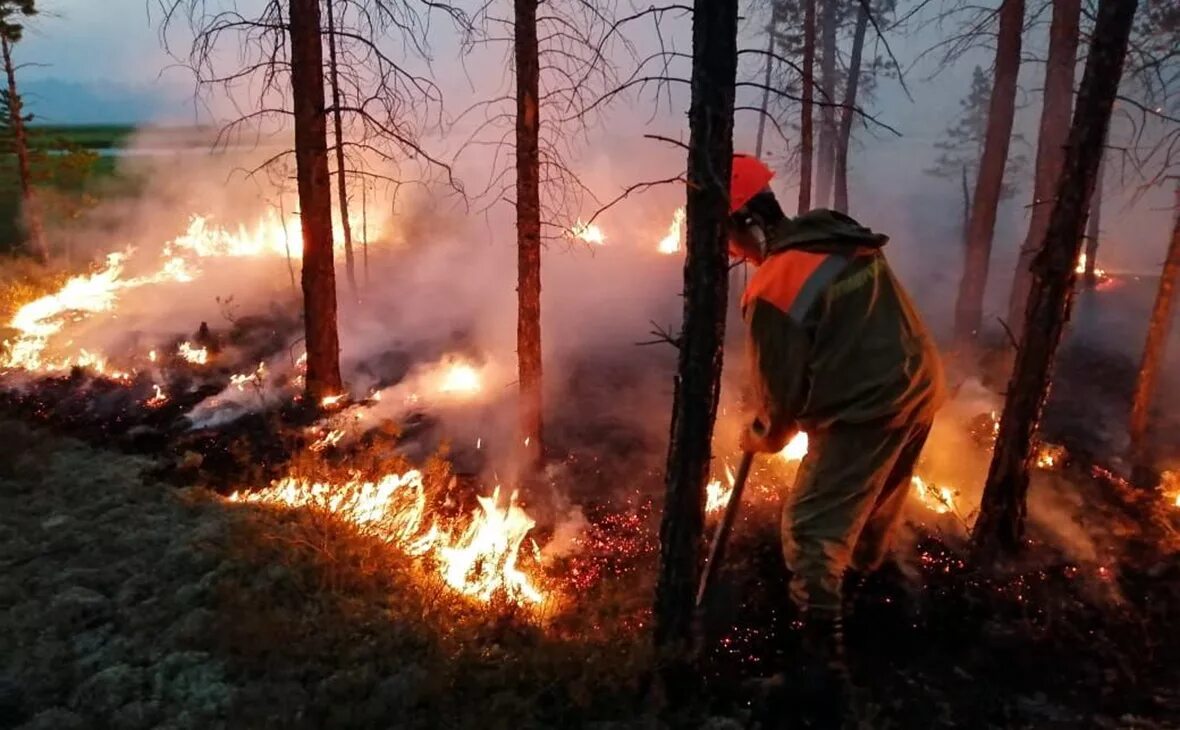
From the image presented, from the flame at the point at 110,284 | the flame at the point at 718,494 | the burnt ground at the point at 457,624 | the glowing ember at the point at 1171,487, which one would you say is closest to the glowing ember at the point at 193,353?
the flame at the point at 110,284

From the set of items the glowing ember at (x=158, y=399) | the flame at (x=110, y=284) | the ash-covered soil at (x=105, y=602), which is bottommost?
the glowing ember at (x=158, y=399)

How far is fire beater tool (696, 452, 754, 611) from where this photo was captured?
405 cm

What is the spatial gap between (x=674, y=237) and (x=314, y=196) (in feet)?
57.4

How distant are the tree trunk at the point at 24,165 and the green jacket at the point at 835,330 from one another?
21.0 m

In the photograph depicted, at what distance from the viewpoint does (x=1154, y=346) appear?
889 cm

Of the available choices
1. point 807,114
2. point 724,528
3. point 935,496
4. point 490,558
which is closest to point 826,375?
point 724,528

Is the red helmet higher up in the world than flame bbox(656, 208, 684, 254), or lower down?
higher up

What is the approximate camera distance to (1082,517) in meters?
6.98

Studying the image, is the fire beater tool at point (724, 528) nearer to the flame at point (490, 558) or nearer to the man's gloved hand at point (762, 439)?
the man's gloved hand at point (762, 439)

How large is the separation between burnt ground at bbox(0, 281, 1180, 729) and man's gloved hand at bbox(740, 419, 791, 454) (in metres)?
1.31

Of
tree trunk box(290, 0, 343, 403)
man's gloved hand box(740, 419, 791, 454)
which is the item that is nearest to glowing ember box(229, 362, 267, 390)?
tree trunk box(290, 0, 343, 403)

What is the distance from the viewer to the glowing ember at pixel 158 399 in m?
10.3

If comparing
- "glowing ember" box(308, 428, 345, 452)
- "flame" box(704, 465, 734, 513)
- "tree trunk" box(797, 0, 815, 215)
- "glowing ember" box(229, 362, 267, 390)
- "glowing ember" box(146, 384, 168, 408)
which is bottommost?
"glowing ember" box(308, 428, 345, 452)

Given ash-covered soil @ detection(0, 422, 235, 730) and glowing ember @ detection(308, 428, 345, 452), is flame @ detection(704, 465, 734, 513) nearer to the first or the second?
ash-covered soil @ detection(0, 422, 235, 730)
